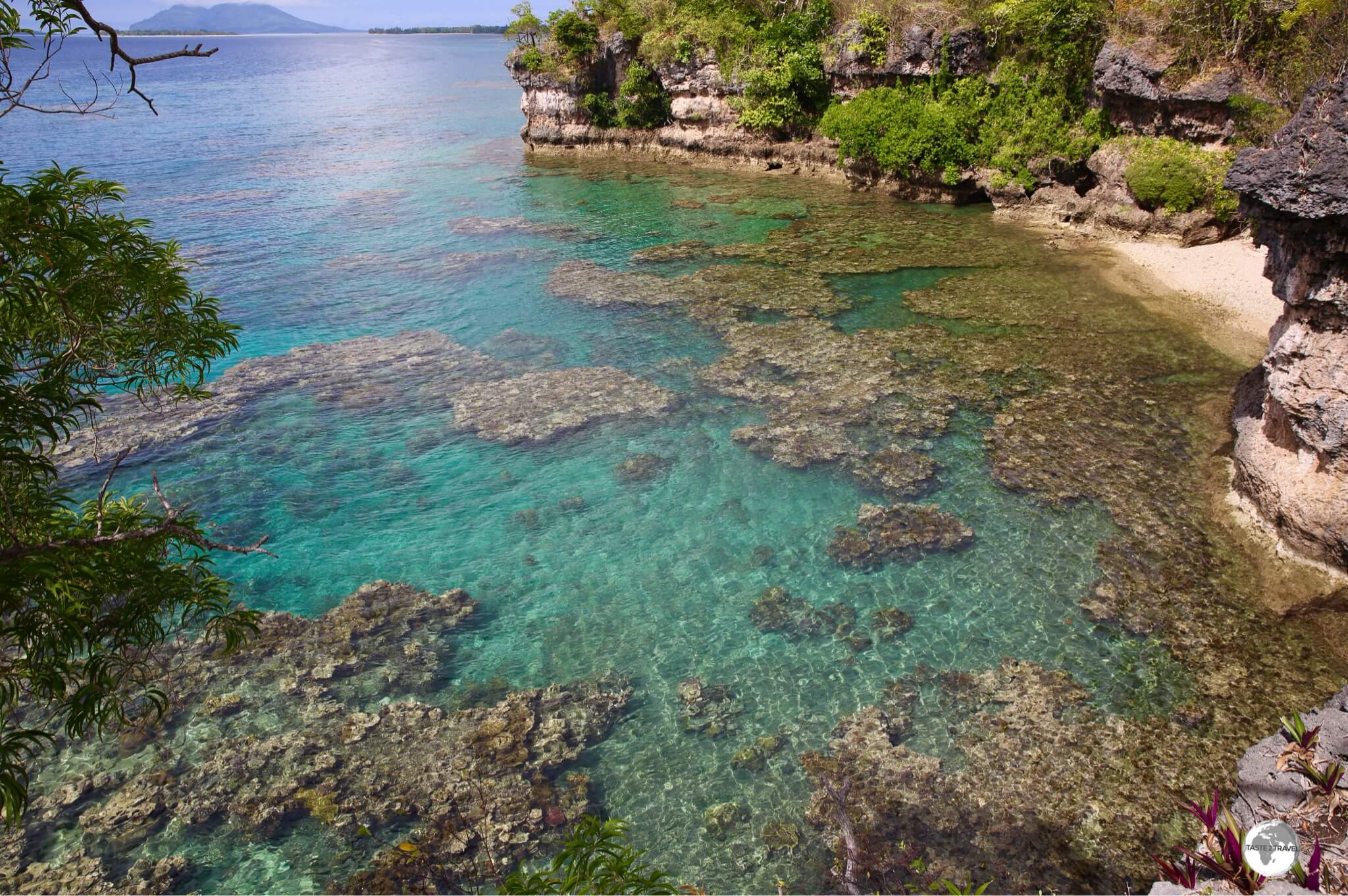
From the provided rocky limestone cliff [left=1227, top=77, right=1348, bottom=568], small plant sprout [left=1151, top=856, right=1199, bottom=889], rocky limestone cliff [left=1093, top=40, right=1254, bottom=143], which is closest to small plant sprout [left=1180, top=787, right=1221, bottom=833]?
small plant sprout [left=1151, top=856, right=1199, bottom=889]

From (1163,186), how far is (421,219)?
32.8m

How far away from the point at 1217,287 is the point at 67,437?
29.0m

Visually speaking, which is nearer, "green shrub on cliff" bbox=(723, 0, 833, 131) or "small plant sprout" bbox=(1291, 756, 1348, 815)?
"small plant sprout" bbox=(1291, 756, 1348, 815)

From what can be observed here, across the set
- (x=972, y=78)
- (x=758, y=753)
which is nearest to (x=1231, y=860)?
(x=758, y=753)

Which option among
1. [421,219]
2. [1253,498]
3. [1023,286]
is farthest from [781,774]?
[421,219]

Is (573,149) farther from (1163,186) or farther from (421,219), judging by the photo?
(1163,186)

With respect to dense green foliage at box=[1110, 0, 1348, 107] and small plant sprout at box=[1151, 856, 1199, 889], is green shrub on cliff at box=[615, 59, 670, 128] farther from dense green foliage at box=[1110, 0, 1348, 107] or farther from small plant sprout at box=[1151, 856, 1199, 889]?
small plant sprout at box=[1151, 856, 1199, 889]

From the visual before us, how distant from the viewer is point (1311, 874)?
639cm

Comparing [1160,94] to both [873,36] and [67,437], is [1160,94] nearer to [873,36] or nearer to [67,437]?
[873,36]

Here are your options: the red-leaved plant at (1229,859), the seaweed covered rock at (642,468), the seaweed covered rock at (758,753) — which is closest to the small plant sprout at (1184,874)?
the red-leaved plant at (1229,859)

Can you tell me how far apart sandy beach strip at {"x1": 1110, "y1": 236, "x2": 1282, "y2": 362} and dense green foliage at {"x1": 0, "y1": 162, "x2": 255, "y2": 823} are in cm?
2419

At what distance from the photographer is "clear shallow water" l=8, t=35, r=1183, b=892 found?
1111 cm

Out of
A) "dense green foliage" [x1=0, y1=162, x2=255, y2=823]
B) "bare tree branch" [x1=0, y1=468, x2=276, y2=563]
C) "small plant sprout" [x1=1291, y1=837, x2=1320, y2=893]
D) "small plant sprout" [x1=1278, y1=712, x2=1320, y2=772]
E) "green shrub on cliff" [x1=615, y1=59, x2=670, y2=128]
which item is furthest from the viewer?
"green shrub on cliff" [x1=615, y1=59, x2=670, y2=128]

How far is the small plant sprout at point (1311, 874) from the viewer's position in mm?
6359
